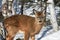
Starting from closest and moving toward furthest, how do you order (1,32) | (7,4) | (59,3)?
(1,32)
(7,4)
(59,3)

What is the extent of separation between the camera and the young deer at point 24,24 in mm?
9062

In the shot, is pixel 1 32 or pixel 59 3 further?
pixel 59 3

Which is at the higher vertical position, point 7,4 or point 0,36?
point 7,4

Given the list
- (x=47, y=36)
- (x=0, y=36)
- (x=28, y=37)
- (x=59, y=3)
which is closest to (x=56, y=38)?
(x=47, y=36)

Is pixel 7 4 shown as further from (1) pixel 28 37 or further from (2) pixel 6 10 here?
(1) pixel 28 37

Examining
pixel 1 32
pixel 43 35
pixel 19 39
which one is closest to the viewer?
pixel 1 32

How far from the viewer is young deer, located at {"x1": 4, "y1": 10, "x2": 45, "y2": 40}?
9.06 m

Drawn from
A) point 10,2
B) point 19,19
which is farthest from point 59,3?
point 19,19

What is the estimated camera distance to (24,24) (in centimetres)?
939

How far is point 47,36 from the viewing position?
1066 cm

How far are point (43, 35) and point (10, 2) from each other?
2.56m

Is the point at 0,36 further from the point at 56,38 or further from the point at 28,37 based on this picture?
the point at 56,38

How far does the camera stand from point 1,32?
8961 millimetres

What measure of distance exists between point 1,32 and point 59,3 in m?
11.8
